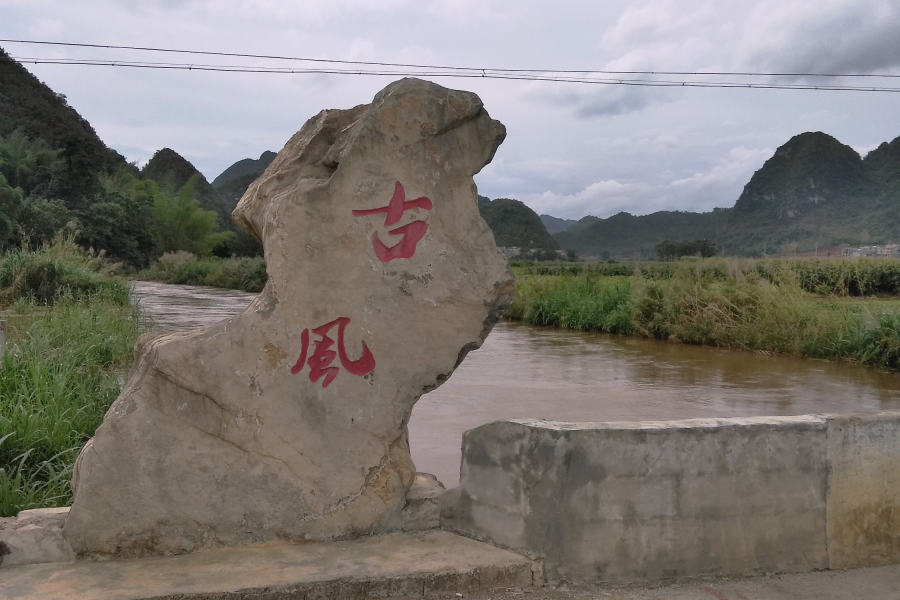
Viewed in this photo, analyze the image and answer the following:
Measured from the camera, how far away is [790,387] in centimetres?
744

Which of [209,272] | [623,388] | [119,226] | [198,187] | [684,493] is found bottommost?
[623,388]

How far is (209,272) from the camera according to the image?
2927 cm

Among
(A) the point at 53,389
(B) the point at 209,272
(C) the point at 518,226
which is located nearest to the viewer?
(A) the point at 53,389

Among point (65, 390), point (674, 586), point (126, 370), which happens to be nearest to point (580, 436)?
point (674, 586)

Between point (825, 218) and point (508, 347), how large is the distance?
42522mm

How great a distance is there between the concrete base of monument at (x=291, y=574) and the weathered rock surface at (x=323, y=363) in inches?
3.7

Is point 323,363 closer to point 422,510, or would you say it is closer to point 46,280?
point 422,510

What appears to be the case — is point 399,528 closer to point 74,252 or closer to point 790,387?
point 790,387

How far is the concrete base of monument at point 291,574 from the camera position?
7.75ft

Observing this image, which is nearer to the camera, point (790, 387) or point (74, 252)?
point (790, 387)

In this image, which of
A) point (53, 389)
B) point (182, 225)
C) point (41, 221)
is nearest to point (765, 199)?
point (182, 225)

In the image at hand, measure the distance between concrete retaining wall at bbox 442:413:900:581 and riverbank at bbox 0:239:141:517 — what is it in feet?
6.11

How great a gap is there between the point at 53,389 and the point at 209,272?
85.7 ft

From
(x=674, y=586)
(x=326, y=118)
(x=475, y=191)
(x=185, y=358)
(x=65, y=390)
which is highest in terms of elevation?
(x=326, y=118)
